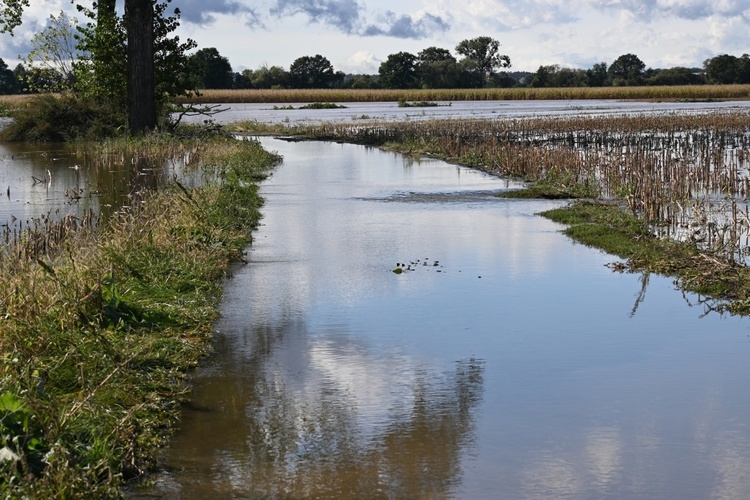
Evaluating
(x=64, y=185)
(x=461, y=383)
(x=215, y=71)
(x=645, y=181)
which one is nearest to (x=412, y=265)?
(x=461, y=383)

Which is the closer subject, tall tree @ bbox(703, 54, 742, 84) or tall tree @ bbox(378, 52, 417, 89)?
tall tree @ bbox(703, 54, 742, 84)

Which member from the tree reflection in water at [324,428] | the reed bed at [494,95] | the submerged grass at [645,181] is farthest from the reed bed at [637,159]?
the reed bed at [494,95]

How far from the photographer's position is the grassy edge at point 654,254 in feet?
38.5

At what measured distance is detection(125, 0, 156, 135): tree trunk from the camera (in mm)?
34750

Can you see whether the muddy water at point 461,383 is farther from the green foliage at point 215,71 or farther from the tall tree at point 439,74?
the tall tree at point 439,74

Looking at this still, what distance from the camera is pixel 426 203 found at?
21016mm

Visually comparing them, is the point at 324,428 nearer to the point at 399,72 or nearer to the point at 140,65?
the point at 140,65

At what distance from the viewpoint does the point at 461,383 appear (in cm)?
829

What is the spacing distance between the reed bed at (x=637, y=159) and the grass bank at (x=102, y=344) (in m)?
6.70

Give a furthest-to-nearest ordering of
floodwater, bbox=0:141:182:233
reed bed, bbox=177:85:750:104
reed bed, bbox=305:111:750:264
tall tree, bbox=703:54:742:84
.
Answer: tall tree, bbox=703:54:742:84
reed bed, bbox=177:85:750:104
floodwater, bbox=0:141:182:233
reed bed, bbox=305:111:750:264

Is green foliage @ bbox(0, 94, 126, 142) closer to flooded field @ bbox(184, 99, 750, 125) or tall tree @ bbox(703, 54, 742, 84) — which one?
flooded field @ bbox(184, 99, 750, 125)

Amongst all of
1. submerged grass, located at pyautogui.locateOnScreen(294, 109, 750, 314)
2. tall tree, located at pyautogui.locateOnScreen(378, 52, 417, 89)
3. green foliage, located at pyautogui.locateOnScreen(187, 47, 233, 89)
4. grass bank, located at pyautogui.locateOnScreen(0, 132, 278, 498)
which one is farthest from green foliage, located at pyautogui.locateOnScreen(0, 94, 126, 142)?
tall tree, located at pyautogui.locateOnScreen(378, 52, 417, 89)

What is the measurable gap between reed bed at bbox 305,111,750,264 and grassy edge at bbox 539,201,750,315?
1.14 feet

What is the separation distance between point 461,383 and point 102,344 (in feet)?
9.27
